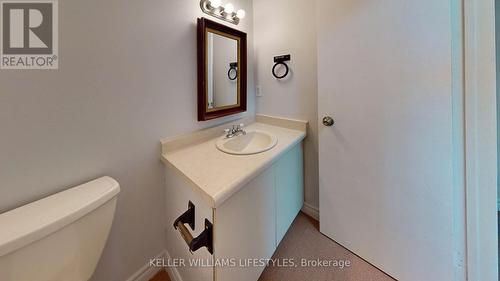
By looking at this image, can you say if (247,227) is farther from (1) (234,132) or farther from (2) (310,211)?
(2) (310,211)

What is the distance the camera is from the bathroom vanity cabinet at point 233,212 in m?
0.82

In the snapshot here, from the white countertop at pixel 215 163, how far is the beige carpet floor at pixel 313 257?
2.55 ft

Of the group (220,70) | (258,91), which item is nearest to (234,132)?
(220,70)

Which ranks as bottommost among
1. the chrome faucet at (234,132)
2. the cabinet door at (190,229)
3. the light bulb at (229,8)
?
the cabinet door at (190,229)

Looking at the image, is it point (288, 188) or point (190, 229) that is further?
point (288, 188)

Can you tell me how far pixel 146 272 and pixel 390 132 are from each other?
1.68 m

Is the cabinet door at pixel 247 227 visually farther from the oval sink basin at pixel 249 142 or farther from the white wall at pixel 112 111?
the white wall at pixel 112 111

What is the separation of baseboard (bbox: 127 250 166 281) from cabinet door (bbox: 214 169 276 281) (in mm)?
632

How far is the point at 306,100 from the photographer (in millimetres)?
1702

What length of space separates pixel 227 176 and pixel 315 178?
1.13 metres

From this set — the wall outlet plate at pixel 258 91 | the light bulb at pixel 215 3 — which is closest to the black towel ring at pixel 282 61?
the wall outlet plate at pixel 258 91

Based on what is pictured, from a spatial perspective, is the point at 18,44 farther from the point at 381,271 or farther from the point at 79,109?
the point at 381,271

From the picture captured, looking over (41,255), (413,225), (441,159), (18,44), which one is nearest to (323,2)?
(441,159)

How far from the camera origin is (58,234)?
678 mm
